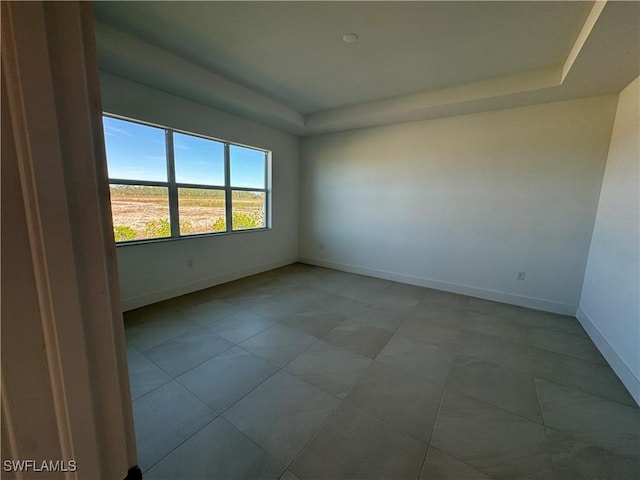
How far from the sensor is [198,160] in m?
3.67

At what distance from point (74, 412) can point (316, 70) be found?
3.34 metres

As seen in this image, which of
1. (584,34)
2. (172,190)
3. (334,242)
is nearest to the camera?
(584,34)

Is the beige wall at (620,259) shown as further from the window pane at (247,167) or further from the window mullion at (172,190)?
the window mullion at (172,190)

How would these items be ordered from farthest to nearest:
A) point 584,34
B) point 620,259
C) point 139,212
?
point 139,212, point 620,259, point 584,34

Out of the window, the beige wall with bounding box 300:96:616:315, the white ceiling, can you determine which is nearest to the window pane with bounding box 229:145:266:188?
the window

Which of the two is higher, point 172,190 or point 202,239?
point 172,190

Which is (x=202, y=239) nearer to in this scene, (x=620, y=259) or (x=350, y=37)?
(x=350, y=37)

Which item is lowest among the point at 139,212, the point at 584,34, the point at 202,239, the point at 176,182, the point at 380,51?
the point at 202,239

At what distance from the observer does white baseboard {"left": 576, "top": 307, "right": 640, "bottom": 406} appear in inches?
75.4

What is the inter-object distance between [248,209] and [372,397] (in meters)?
Answer: 3.51

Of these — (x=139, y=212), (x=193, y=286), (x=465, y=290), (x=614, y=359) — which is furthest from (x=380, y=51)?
(x=193, y=286)

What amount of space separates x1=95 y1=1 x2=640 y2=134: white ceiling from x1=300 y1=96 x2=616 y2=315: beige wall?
1.37 feet

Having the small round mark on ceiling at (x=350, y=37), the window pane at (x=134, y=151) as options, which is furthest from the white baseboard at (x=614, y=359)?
the window pane at (x=134, y=151)

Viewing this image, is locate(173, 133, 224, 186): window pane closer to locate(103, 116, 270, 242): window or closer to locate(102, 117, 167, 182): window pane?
locate(103, 116, 270, 242): window
